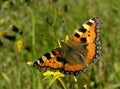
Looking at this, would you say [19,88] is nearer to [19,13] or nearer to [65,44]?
[65,44]

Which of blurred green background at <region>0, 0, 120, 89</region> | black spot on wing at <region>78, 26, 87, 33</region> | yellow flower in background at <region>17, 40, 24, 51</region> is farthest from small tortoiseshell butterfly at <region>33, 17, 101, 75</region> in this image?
yellow flower in background at <region>17, 40, 24, 51</region>

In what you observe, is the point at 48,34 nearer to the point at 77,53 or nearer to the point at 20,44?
the point at 20,44

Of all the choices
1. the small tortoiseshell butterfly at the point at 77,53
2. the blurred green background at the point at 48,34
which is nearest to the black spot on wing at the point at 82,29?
the small tortoiseshell butterfly at the point at 77,53

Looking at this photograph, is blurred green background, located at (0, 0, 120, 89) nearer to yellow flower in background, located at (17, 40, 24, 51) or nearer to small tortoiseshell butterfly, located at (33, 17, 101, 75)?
yellow flower in background, located at (17, 40, 24, 51)

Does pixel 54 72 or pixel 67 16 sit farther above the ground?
pixel 54 72

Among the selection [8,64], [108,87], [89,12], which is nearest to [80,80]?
[108,87]

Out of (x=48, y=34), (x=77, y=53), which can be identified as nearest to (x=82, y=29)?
(x=77, y=53)
